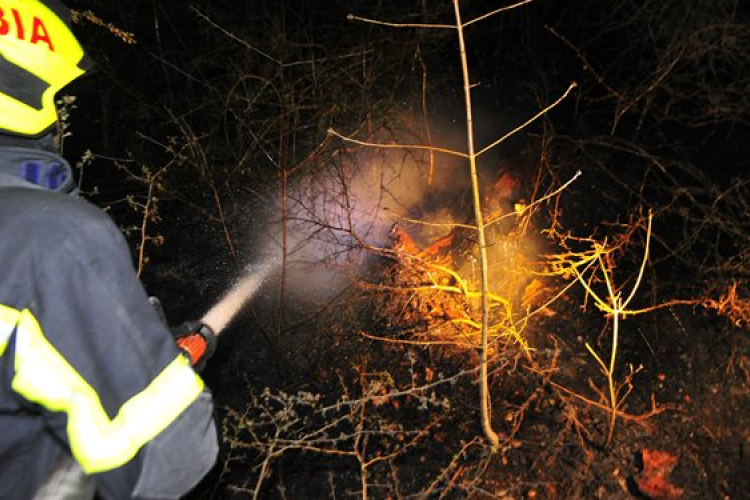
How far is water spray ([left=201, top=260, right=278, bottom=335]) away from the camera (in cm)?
551

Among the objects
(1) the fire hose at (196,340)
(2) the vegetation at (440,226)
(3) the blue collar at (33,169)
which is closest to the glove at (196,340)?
(1) the fire hose at (196,340)

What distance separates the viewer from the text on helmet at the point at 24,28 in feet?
4.21

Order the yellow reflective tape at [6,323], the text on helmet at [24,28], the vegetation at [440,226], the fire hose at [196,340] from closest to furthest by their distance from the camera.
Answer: the yellow reflective tape at [6,323] → the text on helmet at [24,28] → the fire hose at [196,340] → the vegetation at [440,226]

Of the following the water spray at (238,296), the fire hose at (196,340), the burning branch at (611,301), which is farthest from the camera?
the water spray at (238,296)

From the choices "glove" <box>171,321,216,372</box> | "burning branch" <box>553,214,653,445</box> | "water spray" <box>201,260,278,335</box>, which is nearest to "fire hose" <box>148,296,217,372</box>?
"glove" <box>171,321,216,372</box>

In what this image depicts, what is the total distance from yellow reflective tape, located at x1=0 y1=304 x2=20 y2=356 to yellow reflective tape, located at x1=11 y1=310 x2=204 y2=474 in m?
0.02

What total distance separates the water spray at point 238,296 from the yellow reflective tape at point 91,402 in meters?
4.24

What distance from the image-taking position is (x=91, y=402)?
1.20 meters

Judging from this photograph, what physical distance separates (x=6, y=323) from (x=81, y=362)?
175mm

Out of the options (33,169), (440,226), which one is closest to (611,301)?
(440,226)

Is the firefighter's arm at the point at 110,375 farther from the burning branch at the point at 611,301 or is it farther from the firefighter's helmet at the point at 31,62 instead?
the burning branch at the point at 611,301

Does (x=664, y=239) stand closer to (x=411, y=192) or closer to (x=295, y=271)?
(x=411, y=192)

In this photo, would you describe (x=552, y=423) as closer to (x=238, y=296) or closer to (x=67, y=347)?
(x=238, y=296)

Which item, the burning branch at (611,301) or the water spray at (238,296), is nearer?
the burning branch at (611,301)
